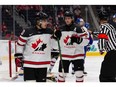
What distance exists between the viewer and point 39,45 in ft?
11.3

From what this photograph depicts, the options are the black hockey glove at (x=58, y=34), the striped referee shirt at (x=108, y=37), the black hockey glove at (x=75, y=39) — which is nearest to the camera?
the striped referee shirt at (x=108, y=37)

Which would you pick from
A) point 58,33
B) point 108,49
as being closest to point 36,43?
point 58,33

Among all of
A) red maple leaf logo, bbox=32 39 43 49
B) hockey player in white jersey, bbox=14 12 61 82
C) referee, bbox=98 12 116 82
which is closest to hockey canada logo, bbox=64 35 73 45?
hockey player in white jersey, bbox=14 12 61 82

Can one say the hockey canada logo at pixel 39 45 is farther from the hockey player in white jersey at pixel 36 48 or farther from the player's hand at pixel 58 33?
the player's hand at pixel 58 33

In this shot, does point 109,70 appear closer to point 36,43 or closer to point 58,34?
point 36,43

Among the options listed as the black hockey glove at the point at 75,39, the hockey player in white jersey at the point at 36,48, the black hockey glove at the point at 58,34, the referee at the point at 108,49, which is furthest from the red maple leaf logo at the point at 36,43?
the black hockey glove at the point at 75,39

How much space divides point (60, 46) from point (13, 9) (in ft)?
21.0

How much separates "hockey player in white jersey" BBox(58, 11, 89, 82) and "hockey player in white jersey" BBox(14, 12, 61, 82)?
1.83 feet

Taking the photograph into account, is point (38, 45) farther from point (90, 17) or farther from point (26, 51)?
point (90, 17)

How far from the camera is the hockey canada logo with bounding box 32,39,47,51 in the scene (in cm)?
343

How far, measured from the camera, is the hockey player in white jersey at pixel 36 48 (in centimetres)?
341

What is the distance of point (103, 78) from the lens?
3.17 m

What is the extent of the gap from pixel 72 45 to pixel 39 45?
77cm

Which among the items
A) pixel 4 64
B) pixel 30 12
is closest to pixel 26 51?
pixel 4 64
